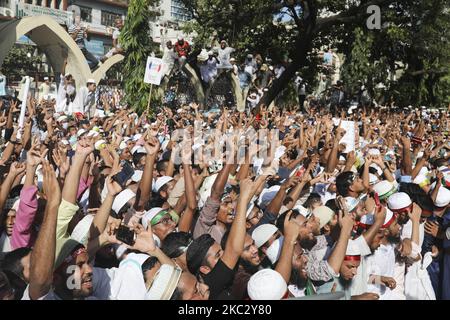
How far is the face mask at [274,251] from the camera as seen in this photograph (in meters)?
3.84

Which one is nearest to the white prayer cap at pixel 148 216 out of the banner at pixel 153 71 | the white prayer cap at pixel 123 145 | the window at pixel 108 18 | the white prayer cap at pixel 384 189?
the white prayer cap at pixel 384 189

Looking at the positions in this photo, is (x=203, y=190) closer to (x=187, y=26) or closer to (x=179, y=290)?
(x=179, y=290)

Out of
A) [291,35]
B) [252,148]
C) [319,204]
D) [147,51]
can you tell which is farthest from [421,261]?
[291,35]

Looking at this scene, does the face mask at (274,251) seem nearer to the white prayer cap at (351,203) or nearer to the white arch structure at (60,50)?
the white prayer cap at (351,203)

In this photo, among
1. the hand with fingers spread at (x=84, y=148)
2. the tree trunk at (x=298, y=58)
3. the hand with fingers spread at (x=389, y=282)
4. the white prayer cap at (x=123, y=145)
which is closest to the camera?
the hand with fingers spread at (x=84, y=148)

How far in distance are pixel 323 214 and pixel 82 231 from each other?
196cm

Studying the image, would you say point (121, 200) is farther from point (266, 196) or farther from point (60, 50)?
point (60, 50)

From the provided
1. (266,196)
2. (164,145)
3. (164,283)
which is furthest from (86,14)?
(164,283)

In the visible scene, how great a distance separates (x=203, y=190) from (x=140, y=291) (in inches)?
87.4

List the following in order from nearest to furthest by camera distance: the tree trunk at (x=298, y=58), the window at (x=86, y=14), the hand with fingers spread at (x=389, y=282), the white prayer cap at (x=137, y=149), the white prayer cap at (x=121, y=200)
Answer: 1. the hand with fingers spread at (x=389, y=282)
2. the white prayer cap at (x=121, y=200)
3. the white prayer cap at (x=137, y=149)
4. the tree trunk at (x=298, y=58)
5. the window at (x=86, y=14)

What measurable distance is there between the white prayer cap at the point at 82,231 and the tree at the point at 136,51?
10316 millimetres

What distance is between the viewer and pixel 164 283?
10.6ft

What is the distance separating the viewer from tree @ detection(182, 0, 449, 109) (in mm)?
18297

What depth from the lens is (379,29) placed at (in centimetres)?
1991
